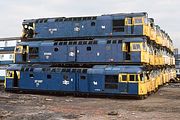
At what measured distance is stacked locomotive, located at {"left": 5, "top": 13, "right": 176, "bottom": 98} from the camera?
25.5 metres

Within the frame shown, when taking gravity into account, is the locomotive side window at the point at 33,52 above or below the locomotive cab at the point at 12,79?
above

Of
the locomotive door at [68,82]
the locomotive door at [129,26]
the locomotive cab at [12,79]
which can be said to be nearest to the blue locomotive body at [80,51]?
the locomotive door at [129,26]

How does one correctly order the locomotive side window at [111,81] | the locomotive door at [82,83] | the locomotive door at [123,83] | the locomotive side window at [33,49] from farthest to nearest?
the locomotive side window at [33,49]
the locomotive door at [82,83]
the locomotive side window at [111,81]
the locomotive door at [123,83]

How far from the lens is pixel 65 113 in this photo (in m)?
16.5

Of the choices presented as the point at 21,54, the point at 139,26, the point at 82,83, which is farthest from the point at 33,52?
the point at 139,26

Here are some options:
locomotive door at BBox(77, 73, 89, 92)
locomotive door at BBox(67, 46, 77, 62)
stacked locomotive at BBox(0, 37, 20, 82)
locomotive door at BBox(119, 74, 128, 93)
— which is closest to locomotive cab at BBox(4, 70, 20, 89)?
locomotive door at BBox(67, 46, 77, 62)

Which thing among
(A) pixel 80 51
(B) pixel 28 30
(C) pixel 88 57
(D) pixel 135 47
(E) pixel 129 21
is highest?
(E) pixel 129 21

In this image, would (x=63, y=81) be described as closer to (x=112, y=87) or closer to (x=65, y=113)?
(x=112, y=87)

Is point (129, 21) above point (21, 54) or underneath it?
above

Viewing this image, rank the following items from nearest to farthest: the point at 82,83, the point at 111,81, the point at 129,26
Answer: the point at 111,81 < the point at 82,83 < the point at 129,26

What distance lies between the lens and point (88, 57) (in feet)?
89.9

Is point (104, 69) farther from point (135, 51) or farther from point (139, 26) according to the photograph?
point (139, 26)

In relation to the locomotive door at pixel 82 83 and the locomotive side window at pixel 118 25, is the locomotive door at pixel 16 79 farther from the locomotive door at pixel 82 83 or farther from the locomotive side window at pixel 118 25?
the locomotive side window at pixel 118 25

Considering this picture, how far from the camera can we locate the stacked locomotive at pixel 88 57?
2547 centimetres
